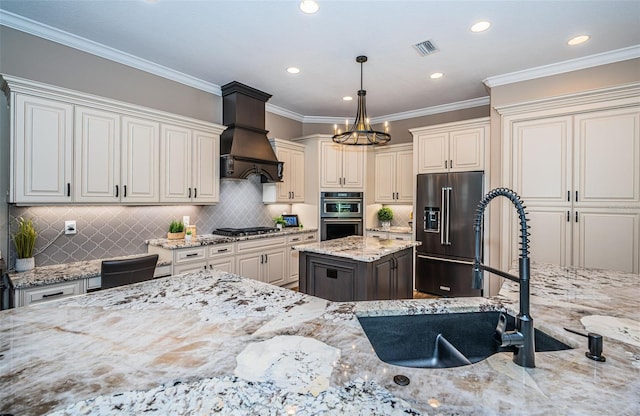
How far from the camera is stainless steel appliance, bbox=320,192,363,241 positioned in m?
5.09

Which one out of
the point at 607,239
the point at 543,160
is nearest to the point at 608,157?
the point at 543,160

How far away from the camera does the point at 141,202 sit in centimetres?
315

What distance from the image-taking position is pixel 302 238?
4.82 meters

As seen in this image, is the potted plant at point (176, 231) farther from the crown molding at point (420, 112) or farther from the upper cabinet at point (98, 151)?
the crown molding at point (420, 112)

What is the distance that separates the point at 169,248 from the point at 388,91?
11.5 feet

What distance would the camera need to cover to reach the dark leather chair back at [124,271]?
229 cm

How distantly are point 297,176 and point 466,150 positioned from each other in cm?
260

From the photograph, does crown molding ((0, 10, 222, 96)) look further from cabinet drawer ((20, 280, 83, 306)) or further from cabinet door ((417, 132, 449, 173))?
cabinet door ((417, 132, 449, 173))

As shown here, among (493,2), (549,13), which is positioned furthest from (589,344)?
(549,13)

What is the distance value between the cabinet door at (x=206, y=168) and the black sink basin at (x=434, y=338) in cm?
309

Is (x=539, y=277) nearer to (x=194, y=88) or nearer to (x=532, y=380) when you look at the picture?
(x=532, y=380)

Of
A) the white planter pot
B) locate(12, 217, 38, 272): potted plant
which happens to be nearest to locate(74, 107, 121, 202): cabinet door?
locate(12, 217, 38, 272): potted plant

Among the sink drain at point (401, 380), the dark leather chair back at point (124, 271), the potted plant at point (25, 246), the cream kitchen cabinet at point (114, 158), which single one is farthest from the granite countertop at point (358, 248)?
the potted plant at point (25, 246)

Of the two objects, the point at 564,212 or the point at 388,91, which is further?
the point at 388,91
